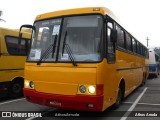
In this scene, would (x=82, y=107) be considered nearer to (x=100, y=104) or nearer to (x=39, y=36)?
(x=100, y=104)

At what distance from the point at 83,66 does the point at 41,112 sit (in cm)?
263

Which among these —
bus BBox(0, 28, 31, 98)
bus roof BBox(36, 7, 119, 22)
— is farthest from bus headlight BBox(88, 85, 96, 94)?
bus BBox(0, 28, 31, 98)

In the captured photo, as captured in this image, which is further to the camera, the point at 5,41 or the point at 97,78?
the point at 5,41

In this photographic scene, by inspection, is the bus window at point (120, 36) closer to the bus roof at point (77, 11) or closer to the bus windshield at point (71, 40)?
the bus roof at point (77, 11)

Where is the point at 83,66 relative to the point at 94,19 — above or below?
below

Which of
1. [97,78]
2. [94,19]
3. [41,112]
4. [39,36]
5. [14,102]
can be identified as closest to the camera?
[97,78]

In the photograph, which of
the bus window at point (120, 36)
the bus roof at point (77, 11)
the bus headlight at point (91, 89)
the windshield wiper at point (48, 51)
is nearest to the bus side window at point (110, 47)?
the bus roof at point (77, 11)

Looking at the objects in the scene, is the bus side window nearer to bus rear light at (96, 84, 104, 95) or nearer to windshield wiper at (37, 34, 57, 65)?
bus rear light at (96, 84, 104, 95)

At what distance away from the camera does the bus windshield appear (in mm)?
6844

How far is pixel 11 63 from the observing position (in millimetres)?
11125

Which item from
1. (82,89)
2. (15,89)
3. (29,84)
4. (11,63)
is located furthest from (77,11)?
(15,89)

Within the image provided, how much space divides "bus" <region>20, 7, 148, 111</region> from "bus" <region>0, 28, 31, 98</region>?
332 cm

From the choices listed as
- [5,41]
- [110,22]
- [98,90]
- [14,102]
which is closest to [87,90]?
[98,90]

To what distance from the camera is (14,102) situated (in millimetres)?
10547
